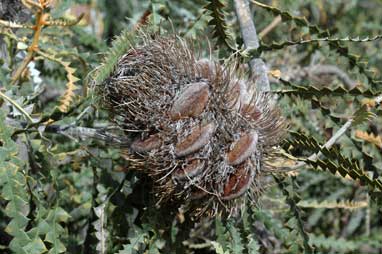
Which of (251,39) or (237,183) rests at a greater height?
(251,39)

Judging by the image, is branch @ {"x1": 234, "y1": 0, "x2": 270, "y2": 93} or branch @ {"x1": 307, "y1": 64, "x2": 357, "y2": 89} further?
branch @ {"x1": 307, "y1": 64, "x2": 357, "y2": 89}

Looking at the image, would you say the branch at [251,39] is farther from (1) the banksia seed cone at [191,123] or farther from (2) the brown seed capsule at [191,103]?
(2) the brown seed capsule at [191,103]

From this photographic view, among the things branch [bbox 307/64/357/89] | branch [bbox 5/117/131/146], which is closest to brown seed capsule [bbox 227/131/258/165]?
branch [bbox 5/117/131/146]

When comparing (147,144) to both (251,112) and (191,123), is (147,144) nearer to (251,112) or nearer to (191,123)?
(191,123)

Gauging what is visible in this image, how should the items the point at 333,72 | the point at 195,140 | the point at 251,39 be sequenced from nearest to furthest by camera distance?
1. the point at 195,140
2. the point at 251,39
3. the point at 333,72

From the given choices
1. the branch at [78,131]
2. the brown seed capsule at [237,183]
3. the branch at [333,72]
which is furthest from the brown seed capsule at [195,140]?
the branch at [333,72]

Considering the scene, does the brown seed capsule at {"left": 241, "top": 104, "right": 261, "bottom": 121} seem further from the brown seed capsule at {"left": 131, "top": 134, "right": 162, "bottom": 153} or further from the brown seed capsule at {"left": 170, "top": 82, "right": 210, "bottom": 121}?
the brown seed capsule at {"left": 131, "top": 134, "right": 162, "bottom": 153}

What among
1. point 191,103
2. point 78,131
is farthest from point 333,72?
point 191,103
